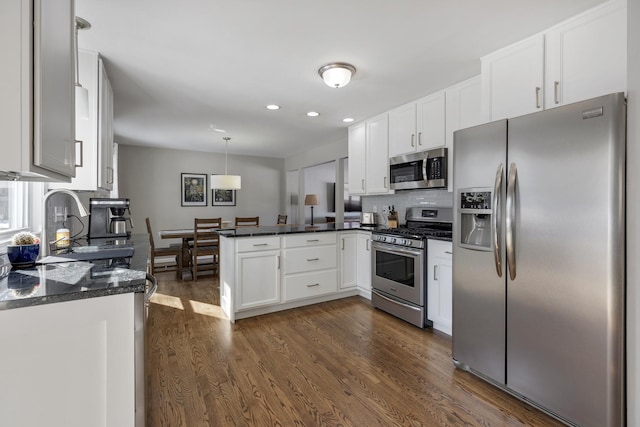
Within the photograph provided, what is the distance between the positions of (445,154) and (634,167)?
1648 millimetres

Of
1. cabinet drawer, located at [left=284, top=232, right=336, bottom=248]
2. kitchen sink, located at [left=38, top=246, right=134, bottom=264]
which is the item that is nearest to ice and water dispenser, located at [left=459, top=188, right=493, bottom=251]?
cabinet drawer, located at [left=284, top=232, right=336, bottom=248]

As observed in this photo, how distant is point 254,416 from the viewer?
175 cm

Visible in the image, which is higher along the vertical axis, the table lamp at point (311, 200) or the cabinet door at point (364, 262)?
the table lamp at point (311, 200)

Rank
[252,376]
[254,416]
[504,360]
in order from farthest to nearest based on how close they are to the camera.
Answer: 1. [252,376]
2. [504,360]
3. [254,416]

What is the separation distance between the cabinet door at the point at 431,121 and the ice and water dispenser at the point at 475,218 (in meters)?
1.14

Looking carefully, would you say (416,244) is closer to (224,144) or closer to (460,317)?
(460,317)

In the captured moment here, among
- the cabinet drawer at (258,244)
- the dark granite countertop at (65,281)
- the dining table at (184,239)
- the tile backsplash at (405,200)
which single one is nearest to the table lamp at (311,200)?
the tile backsplash at (405,200)

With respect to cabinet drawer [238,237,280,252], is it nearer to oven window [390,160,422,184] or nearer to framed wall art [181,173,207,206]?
oven window [390,160,422,184]

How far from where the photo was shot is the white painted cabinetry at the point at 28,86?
0.98m

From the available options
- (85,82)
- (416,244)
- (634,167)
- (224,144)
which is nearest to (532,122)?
(634,167)

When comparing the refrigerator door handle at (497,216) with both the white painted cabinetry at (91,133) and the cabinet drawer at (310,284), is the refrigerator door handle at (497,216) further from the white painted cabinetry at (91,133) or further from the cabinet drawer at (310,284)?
the white painted cabinetry at (91,133)

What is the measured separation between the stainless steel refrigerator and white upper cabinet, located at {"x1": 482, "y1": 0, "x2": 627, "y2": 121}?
0.39 metres

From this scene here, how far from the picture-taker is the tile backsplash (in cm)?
348

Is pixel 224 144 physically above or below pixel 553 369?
above
